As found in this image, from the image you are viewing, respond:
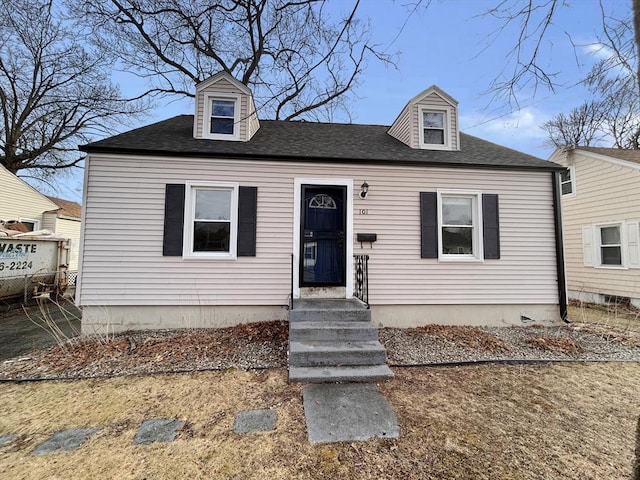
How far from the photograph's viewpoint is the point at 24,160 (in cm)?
1512

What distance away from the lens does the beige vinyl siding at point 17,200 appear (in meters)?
11.8

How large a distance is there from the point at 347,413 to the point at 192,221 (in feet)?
14.5

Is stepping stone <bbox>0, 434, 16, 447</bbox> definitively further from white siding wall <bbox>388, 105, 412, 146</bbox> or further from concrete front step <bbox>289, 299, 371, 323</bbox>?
white siding wall <bbox>388, 105, 412, 146</bbox>

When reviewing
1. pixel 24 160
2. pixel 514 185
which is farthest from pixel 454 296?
pixel 24 160

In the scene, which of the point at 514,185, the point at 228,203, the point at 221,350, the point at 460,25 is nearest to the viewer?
the point at 460,25

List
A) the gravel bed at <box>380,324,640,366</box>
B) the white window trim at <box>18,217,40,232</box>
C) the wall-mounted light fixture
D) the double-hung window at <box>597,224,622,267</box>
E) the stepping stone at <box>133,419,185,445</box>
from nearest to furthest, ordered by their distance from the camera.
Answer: the stepping stone at <box>133,419,185,445</box> → the gravel bed at <box>380,324,640,366</box> → the wall-mounted light fixture → the double-hung window at <box>597,224,622,267</box> → the white window trim at <box>18,217,40,232</box>

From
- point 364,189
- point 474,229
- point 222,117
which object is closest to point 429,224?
point 474,229

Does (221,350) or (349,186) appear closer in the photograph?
(221,350)

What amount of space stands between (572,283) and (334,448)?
37.2 feet

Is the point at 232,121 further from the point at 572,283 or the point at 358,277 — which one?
the point at 572,283

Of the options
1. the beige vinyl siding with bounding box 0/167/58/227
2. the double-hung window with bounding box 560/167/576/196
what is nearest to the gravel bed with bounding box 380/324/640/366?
the double-hung window with bounding box 560/167/576/196

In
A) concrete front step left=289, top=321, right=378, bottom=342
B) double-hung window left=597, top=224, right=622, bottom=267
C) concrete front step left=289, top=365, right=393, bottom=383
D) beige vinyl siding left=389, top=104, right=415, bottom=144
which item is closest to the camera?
concrete front step left=289, top=365, right=393, bottom=383

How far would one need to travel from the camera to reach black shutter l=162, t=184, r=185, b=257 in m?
5.50

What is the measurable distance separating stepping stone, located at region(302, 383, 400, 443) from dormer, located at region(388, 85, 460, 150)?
549cm
